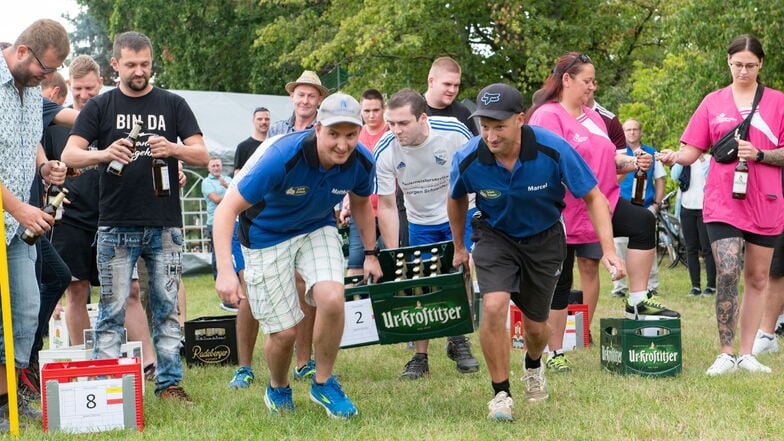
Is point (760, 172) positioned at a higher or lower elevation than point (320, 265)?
higher

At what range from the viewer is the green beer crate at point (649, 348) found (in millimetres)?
6789

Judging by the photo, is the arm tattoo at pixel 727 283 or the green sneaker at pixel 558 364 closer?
the arm tattoo at pixel 727 283

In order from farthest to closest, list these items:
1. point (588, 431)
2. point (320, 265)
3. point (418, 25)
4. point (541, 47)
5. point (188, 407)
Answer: point (418, 25) < point (541, 47) < point (188, 407) < point (320, 265) < point (588, 431)

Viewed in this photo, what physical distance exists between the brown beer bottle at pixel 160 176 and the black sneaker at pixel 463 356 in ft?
8.88

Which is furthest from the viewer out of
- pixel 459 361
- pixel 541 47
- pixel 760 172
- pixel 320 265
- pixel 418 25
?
pixel 418 25

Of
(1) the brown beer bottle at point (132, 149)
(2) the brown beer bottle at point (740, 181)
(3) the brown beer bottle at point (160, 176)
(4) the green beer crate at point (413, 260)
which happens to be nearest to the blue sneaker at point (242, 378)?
(4) the green beer crate at point (413, 260)

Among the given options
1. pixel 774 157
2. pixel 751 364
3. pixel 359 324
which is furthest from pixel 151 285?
pixel 774 157

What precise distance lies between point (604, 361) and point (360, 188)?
8.41 feet

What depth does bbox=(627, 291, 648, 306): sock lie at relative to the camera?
738 cm

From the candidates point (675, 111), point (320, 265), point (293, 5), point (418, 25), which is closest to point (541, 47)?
point (418, 25)

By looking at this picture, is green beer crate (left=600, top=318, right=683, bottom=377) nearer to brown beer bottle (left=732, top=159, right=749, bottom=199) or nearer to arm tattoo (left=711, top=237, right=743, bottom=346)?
arm tattoo (left=711, top=237, right=743, bottom=346)

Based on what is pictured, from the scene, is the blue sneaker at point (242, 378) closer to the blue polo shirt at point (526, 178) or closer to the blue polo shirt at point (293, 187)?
the blue polo shirt at point (293, 187)

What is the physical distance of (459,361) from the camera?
7.46 meters

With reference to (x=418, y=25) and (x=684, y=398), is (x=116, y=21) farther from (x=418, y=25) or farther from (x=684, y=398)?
(x=684, y=398)
